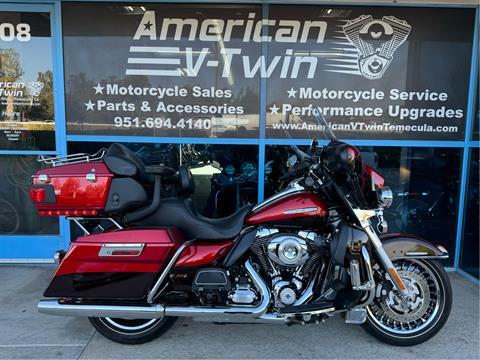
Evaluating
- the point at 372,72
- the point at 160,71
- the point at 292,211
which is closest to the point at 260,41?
the point at 160,71

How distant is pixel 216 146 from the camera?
164 inches

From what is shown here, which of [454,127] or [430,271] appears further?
[454,127]

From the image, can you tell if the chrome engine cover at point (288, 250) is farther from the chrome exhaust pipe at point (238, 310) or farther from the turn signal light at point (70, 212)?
the turn signal light at point (70, 212)

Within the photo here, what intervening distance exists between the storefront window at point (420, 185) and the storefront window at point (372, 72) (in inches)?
7.1

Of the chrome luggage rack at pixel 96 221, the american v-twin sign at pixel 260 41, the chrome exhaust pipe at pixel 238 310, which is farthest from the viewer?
the american v-twin sign at pixel 260 41

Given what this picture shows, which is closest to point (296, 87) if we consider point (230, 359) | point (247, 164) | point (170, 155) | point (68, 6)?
point (247, 164)

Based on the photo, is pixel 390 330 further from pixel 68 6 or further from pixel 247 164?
pixel 68 6

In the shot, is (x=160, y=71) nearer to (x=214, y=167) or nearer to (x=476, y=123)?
(x=214, y=167)

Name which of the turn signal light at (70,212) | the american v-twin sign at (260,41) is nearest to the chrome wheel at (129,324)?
the turn signal light at (70,212)

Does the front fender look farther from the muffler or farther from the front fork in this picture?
the muffler

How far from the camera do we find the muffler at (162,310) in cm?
254

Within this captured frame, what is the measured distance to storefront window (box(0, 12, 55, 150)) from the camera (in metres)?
4.07

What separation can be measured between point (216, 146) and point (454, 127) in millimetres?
2346

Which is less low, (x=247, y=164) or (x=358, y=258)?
(x=247, y=164)
